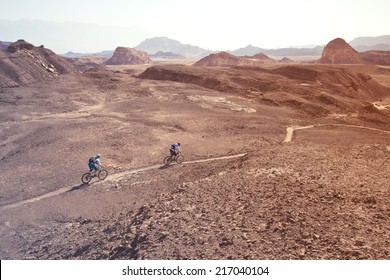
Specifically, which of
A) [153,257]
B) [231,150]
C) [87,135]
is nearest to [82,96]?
[87,135]

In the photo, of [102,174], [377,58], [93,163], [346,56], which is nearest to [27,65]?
[102,174]

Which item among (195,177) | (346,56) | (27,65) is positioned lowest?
(195,177)

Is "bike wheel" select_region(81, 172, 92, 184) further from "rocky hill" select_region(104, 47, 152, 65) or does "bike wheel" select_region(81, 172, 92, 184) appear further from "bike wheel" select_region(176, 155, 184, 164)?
"rocky hill" select_region(104, 47, 152, 65)

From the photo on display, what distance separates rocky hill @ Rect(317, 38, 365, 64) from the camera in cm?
11444

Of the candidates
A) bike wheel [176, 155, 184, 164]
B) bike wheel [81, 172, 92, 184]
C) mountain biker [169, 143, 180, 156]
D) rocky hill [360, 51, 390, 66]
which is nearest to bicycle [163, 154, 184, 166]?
bike wheel [176, 155, 184, 164]

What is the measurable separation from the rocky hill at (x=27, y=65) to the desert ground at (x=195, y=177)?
7.89m

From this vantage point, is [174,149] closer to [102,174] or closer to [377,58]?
[102,174]

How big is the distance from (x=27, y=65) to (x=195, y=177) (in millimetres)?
48611

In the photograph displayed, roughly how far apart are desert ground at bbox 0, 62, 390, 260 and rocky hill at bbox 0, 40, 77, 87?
25.9 feet

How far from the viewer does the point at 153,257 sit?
31.7 feet

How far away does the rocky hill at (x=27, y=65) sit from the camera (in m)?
52.8

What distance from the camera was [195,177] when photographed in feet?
61.4

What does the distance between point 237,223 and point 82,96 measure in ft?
130

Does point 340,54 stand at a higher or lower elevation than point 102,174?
higher
